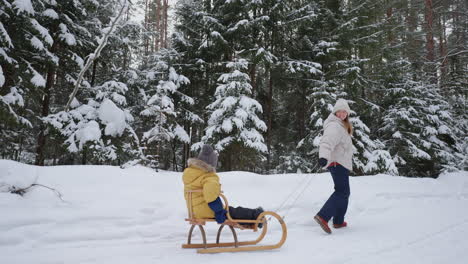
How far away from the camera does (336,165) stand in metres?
4.04

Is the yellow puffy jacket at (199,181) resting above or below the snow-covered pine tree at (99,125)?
below

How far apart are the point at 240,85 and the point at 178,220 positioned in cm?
714

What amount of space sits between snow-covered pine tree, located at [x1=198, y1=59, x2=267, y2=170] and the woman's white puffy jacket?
6280 mm

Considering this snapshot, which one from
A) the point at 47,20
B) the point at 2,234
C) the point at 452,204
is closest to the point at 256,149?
the point at 452,204

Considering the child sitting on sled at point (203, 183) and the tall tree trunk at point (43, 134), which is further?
the tall tree trunk at point (43, 134)

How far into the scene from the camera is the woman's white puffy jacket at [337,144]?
3.91m

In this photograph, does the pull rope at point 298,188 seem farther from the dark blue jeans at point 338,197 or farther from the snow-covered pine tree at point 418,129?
the snow-covered pine tree at point 418,129

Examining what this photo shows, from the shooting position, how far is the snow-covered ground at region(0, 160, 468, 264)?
2945 millimetres

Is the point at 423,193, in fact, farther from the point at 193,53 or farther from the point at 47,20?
the point at 47,20

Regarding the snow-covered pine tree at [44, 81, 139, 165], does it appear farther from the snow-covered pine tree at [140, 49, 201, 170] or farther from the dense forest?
the snow-covered pine tree at [140, 49, 201, 170]

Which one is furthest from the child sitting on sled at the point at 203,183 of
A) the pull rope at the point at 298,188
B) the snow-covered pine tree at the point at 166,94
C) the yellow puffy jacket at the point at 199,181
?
the snow-covered pine tree at the point at 166,94

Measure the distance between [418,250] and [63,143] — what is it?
10837mm

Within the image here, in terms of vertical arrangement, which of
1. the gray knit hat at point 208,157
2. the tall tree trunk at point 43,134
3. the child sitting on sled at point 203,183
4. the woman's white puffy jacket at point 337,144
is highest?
the tall tree trunk at point 43,134

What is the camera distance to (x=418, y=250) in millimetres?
2973
